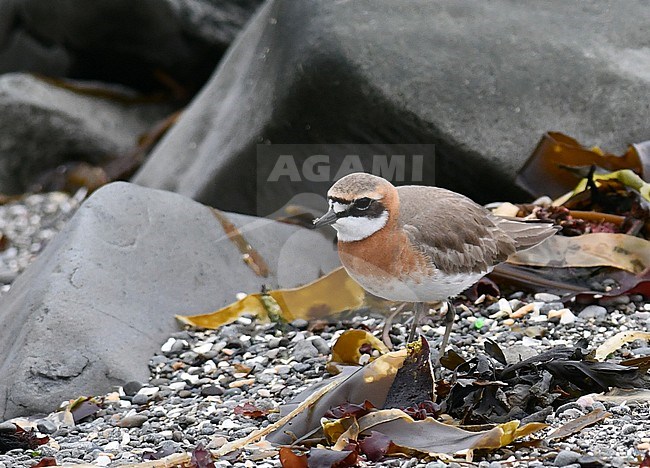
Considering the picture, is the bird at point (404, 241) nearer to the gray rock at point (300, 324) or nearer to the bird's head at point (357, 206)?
the bird's head at point (357, 206)

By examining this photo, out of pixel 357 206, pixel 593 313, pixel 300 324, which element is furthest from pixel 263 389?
pixel 593 313

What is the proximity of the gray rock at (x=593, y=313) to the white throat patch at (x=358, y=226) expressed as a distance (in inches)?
50.5

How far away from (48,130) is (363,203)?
632cm

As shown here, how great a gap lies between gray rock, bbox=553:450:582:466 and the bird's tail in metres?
1.84

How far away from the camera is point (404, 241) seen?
14.9 feet

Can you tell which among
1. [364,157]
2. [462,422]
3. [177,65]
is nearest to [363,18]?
[364,157]

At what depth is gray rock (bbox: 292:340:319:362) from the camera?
196 inches

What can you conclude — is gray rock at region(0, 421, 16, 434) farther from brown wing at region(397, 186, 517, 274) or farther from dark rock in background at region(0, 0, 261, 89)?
dark rock in background at region(0, 0, 261, 89)

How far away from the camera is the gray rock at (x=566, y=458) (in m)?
3.40

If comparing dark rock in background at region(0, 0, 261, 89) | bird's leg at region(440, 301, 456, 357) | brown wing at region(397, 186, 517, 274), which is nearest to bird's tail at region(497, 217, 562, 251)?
brown wing at region(397, 186, 517, 274)

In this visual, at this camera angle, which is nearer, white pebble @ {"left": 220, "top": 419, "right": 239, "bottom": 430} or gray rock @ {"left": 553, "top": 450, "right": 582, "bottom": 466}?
gray rock @ {"left": 553, "top": 450, "right": 582, "bottom": 466}

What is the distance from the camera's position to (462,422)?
3924 millimetres

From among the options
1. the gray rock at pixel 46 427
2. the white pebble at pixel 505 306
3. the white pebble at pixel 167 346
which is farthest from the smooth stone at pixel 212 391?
the white pebble at pixel 505 306

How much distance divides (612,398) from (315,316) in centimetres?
195
